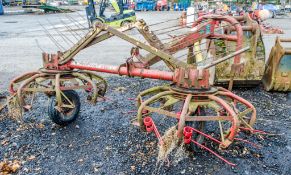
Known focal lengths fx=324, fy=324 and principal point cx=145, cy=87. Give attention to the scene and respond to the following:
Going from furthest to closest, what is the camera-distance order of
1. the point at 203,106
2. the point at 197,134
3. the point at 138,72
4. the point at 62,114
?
the point at 62,114, the point at 138,72, the point at 197,134, the point at 203,106

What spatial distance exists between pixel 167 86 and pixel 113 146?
3.50 feet

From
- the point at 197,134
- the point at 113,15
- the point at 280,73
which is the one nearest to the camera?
the point at 197,134

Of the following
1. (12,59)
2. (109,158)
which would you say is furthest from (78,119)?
(12,59)

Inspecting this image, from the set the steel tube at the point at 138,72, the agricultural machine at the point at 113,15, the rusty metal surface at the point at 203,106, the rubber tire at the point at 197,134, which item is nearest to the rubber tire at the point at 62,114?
the steel tube at the point at 138,72

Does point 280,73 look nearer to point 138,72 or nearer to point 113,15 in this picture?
point 138,72

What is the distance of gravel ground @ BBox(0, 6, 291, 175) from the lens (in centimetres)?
368

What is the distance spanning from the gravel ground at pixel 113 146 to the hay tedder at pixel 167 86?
25 cm

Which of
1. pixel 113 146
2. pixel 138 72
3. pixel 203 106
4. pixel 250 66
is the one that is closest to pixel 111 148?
pixel 113 146

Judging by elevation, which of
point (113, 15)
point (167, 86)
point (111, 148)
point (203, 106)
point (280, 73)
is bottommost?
point (111, 148)

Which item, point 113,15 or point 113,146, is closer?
point 113,146

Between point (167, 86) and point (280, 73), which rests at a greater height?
point (167, 86)

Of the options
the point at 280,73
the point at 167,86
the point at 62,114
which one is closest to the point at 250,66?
the point at 280,73

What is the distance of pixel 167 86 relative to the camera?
394 centimetres

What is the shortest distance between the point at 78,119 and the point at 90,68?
1.05 metres
